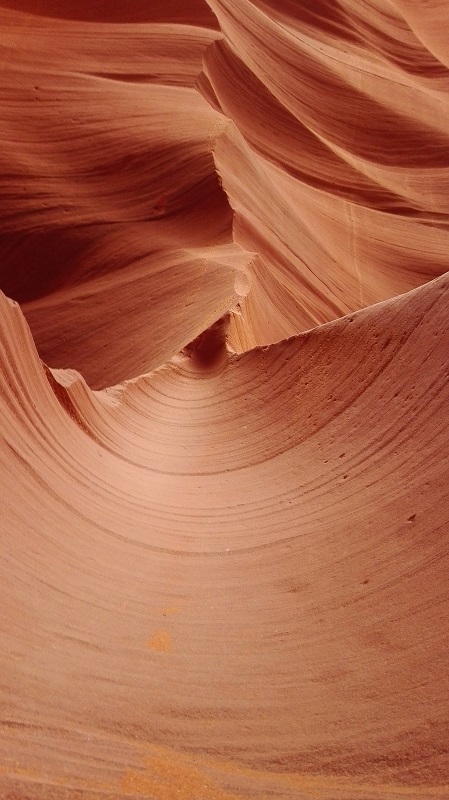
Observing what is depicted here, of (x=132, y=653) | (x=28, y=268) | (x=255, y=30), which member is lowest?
(x=132, y=653)

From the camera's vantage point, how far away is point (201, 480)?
2.24 m

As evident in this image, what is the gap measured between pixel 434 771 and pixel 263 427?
1.34 metres

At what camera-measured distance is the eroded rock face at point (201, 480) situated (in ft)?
4.03

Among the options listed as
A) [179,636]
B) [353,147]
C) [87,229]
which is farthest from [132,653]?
[353,147]

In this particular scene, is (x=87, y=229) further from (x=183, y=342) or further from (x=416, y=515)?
(x=416, y=515)

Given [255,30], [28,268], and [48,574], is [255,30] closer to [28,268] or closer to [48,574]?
[28,268]

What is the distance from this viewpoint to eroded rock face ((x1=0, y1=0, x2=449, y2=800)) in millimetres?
1229

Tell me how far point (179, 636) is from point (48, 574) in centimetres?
27

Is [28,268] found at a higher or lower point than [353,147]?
lower

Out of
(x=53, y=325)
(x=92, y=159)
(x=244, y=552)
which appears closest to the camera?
(x=244, y=552)

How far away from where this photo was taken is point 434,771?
3.88ft

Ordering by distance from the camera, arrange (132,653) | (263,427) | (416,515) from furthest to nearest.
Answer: (263,427) → (416,515) → (132,653)

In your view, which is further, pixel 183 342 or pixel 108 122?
pixel 108 122

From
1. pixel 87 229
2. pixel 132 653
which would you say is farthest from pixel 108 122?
pixel 132 653
